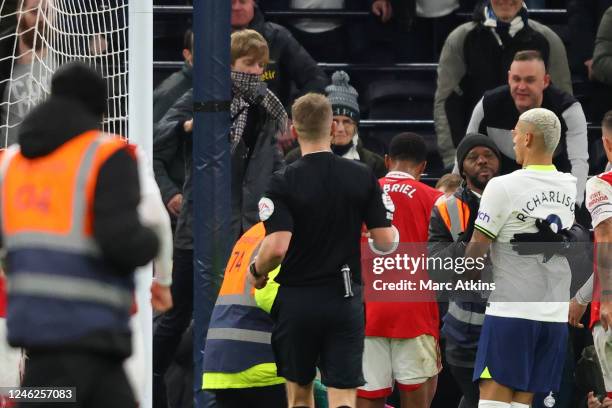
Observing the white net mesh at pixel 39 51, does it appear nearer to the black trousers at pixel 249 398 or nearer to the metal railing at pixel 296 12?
the black trousers at pixel 249 398

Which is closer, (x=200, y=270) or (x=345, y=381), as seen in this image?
(x=345, y=381)

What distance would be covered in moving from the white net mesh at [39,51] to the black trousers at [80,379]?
282 centimetres

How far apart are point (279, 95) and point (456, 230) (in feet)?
8.33

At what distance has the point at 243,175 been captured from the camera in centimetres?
891

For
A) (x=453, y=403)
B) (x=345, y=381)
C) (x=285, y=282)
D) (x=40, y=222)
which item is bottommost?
(x=453, y=403)

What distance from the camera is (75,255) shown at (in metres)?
5.02

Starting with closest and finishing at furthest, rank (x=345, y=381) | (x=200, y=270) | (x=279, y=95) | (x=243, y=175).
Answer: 1. (x=345, y=381)
2. (x=200, y=270)
3. (x=243, y=175)
4. (x=279, y=95)

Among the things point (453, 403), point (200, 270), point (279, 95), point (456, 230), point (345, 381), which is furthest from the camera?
point (279, 95)

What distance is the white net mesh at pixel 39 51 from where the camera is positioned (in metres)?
7.84

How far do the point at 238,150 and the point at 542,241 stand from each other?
196 centimetres

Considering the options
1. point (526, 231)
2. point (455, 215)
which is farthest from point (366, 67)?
point (526, 231)

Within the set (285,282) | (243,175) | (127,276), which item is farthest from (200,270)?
(127,276)

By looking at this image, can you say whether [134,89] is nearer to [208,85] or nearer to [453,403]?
[208,85]

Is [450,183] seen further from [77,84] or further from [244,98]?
[77,84]
